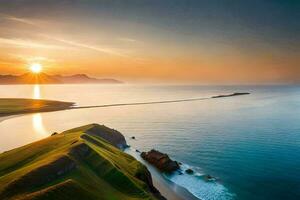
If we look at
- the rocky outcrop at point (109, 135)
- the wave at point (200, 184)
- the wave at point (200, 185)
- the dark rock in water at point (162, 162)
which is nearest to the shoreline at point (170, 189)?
the wave at point (200, 184)

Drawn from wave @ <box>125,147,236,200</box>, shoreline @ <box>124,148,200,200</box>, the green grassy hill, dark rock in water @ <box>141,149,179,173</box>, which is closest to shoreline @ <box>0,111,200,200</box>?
shoreline @ <box>124,148,200,200</box>

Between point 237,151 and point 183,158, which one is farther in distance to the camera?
point 237,151

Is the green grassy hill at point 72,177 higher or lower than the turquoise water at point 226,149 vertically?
higher

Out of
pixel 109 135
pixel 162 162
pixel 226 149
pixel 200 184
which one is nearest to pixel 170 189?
pixel 200 184

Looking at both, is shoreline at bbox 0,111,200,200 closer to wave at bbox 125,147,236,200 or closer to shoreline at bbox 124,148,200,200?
shoreline at bbox 124,148,200,200

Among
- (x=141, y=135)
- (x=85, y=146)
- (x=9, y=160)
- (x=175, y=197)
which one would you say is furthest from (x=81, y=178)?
(x=141, y=135)

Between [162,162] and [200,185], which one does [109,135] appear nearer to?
[162,162]

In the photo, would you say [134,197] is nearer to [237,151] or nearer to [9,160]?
[9,160]

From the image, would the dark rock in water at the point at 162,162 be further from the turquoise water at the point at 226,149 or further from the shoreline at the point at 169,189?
the turquoise water at the point at 226,149

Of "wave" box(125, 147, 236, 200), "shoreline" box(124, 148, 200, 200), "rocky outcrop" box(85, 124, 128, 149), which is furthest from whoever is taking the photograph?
"rocky outcrop" box(85, 124, 128, 149)
